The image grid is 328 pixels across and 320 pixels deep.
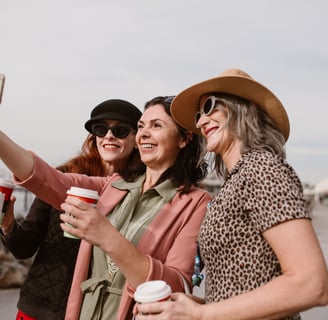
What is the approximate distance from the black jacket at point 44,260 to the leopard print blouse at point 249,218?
1214mm

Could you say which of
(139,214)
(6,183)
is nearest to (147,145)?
(139,214)

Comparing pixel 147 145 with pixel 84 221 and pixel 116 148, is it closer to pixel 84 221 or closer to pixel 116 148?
pixel 116 148

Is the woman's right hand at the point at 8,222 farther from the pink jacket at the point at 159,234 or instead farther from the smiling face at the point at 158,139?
the smiling face at the point at 158,139

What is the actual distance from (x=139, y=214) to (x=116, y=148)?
2.67 feet

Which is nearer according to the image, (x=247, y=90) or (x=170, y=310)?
(x=170, y=310)

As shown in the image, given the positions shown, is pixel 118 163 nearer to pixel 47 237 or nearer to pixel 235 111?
pixel 47 237

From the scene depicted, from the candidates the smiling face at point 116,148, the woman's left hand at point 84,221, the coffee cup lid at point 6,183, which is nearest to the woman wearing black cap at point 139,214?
the woman's left hand at point 84,221

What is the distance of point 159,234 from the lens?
204 cm

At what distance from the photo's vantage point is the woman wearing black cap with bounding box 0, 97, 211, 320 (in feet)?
5.96

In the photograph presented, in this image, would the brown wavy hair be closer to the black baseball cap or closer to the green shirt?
the green shirt

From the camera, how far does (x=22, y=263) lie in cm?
618

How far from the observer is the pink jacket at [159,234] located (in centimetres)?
196

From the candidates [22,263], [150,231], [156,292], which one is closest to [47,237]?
[150,231]

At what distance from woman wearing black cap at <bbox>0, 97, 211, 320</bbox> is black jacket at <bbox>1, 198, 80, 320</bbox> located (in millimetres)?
→ 443
